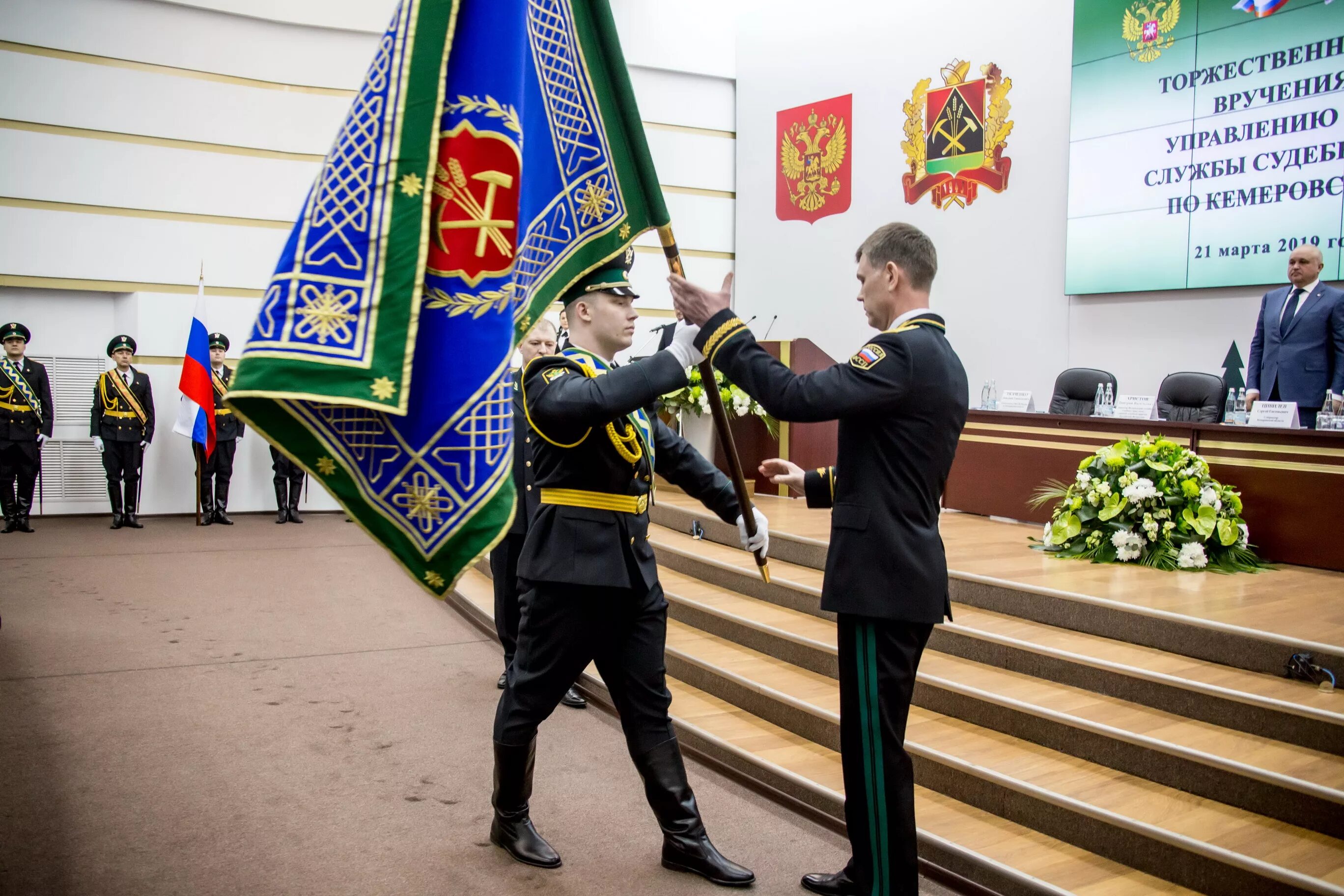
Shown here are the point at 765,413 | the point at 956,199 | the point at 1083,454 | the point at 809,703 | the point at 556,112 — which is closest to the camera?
the point at 556,112

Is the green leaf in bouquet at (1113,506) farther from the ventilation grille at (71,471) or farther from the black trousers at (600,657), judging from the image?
the ventilation grille at (71,471)

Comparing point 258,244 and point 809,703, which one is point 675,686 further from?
point 258,244

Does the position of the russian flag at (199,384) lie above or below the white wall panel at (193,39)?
below

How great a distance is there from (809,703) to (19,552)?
6498 millimetres

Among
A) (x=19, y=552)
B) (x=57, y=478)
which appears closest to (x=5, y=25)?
(x=57, y=478)

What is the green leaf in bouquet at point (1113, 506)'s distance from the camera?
4.65 m

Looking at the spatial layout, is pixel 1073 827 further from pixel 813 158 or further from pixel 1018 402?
pixel 813 158

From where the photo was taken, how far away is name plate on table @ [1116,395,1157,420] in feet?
18.5

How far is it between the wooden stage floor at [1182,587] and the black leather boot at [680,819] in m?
1.78

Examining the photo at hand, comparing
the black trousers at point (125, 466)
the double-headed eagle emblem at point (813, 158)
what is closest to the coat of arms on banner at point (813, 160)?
the double-headed eagle emblem at point (813, 158)

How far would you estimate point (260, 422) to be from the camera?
148 centimetres

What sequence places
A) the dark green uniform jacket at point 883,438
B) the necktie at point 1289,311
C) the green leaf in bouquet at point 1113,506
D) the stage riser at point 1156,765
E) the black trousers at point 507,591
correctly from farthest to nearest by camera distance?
the necktie at point 1289,311 < the green leaf in bouquet at point 1113,506 < the black trousers at point 507,591 < the stage riser at point 1156,765 < the dark green uniform jacket at point 883,438

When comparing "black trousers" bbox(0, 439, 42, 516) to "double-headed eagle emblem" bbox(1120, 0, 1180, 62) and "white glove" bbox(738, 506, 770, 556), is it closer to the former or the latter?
"white glove" bbox(738, 506, 770, 556)

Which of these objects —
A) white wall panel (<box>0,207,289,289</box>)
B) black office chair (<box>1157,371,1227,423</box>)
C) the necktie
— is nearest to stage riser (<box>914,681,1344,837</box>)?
black office chair (<box>1157,371,1227,423</box>)
